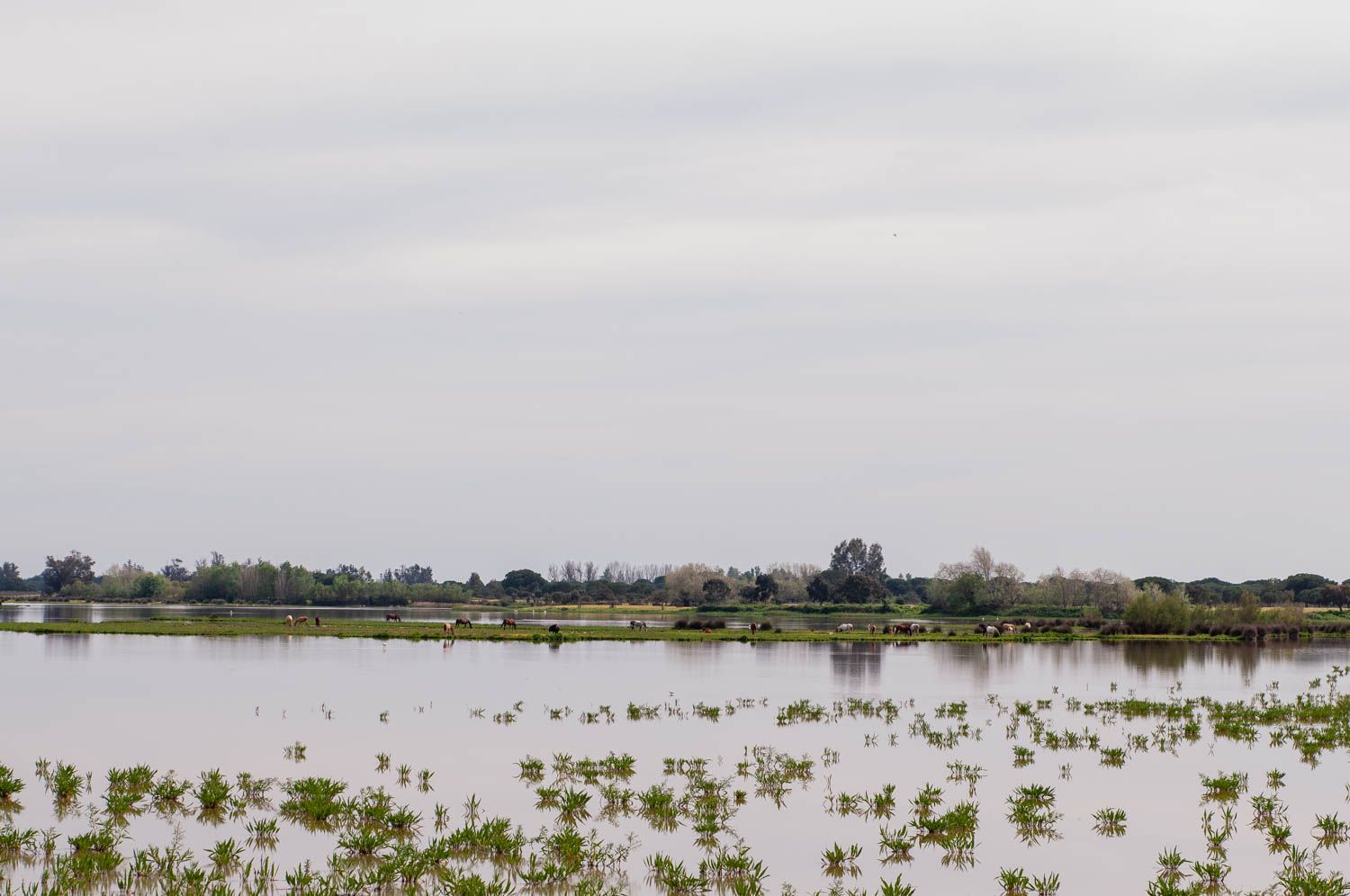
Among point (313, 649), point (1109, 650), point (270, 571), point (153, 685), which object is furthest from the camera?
point (270, 571)

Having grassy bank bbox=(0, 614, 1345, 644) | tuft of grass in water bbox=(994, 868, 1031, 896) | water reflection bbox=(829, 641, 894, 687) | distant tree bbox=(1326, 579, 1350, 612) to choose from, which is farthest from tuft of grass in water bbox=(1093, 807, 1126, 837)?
distant tree bbox=(1326, 579, 1350, 612)

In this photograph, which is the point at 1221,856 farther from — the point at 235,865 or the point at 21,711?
the point at 21,711

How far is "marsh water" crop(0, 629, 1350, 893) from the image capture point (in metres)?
17.6

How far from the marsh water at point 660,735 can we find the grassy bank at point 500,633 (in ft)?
39.4

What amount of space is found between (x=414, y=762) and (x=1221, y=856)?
14.2 metres

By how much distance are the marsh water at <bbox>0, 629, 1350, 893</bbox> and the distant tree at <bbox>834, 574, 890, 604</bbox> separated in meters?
94.9

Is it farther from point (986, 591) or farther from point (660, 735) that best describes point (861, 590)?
point (660, 735)

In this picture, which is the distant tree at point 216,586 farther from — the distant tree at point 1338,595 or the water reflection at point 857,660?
the distant tree at point 1338,595

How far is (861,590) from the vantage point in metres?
152

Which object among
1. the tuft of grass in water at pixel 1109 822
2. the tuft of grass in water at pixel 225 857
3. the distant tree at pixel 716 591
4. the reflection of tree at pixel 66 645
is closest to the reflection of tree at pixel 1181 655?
the tuft of grass in water at pixel 1109 822

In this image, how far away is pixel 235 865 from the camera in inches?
622

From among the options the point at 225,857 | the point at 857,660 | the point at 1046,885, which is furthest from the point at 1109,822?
the point at 857,660

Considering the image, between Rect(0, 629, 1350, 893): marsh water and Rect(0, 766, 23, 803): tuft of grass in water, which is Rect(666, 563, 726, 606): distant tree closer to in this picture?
Rect(0, 629, 1350, 893): marsh water

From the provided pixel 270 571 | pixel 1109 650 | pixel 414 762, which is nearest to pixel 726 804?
pixel 414 762
